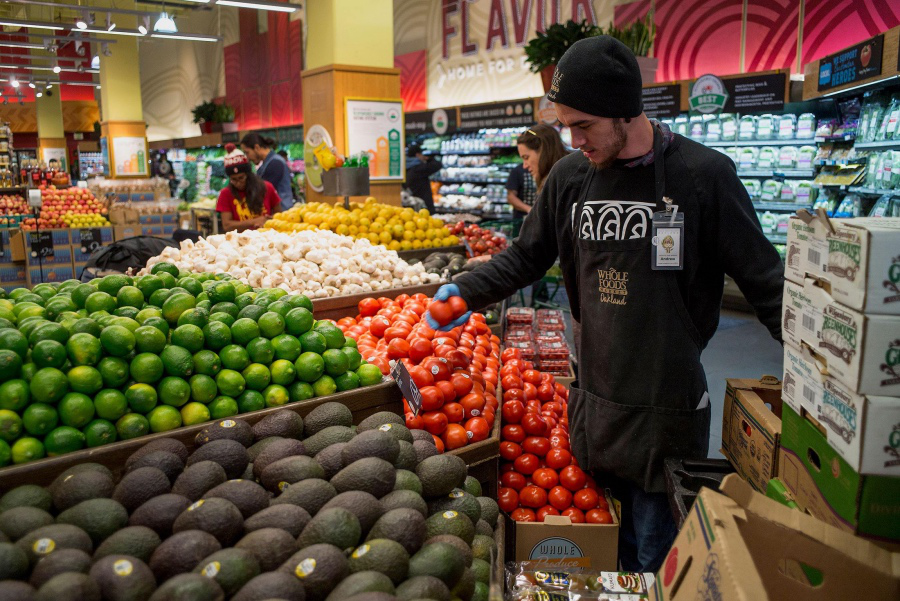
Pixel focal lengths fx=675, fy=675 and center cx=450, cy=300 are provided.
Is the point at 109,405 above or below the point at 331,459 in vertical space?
above

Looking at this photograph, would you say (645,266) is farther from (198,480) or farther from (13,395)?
(13,395)

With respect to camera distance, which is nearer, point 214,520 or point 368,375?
point 214,520

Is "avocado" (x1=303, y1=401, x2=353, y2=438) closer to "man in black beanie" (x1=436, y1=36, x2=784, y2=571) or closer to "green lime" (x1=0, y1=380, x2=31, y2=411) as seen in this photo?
"green lime" (x1=0, y1=380, x2=31, y2=411)

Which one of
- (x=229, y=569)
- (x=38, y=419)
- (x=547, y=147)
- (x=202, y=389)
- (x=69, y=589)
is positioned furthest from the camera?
(x=547, y=147)

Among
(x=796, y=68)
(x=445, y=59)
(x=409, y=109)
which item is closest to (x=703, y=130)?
(x=796, y=68)

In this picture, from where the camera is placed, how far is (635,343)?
2.12 m

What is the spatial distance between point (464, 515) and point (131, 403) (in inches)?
37.1

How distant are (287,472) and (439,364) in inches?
41.1

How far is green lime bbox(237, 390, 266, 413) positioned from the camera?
6.53ft

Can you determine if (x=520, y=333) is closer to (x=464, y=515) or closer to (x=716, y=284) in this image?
(x=716, y=284)

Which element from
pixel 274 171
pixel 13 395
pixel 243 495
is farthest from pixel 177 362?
pixel 274 171

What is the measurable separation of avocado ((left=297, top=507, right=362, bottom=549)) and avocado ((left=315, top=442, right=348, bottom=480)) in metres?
0.26

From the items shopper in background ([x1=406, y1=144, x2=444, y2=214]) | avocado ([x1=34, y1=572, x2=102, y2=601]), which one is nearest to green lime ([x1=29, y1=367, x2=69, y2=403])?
avocado ([x1=34, y1=572, x2=102, y2=601])

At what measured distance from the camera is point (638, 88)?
2.04m
